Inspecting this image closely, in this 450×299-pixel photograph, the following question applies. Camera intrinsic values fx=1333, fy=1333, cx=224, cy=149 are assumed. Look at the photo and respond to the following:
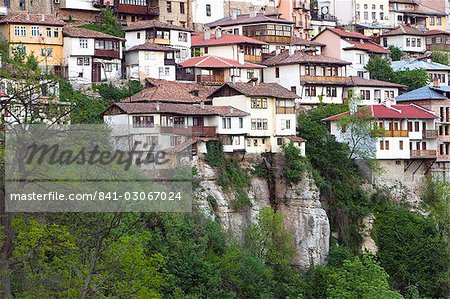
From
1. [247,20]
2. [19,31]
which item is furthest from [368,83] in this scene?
[19,31]

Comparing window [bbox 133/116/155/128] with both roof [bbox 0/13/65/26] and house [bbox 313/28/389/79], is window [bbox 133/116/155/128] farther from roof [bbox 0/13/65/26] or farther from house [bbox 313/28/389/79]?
house [bbox 313/28/389/79]

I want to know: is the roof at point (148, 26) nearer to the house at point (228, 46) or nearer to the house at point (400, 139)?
the house at point (228, 46)

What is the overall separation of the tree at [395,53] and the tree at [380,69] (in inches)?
262

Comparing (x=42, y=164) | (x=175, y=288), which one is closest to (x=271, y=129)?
(x=175, y=288)

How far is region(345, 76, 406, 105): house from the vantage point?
243 feet

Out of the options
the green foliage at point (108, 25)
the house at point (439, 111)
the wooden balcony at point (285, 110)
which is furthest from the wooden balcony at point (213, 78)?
the house at point (439, 111)

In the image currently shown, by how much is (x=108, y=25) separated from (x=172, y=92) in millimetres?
13071

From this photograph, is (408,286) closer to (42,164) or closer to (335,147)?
(335,147)

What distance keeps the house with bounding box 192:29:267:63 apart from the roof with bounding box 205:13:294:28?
3.84m

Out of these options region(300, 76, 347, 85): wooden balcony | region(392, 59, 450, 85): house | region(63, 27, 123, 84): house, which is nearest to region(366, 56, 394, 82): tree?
region(392, 59, 450, 85): house

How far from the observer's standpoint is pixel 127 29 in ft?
244

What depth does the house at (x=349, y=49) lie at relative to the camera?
81125 millimetres

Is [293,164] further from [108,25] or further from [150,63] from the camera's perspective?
[108,25]

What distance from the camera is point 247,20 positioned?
8150 centimetres
